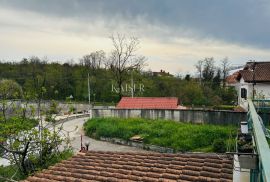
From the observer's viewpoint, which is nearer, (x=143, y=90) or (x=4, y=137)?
(x=4, y=137)

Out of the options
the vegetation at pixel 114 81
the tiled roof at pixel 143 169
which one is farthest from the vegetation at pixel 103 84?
the tiled roof at pixel 143 169

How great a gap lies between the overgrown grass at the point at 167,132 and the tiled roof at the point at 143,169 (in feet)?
29.5

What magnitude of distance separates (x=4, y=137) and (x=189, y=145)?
10.4m

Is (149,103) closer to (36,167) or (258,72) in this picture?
(258,72)

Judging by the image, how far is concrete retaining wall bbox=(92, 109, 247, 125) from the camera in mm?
21844

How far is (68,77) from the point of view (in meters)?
54.6

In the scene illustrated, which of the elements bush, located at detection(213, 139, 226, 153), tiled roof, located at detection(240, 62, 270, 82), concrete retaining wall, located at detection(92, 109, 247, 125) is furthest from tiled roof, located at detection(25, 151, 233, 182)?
tiled roof, located at detection(240, 62, 270, 82)

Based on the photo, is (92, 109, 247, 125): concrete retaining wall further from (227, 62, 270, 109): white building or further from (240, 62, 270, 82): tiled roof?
(240, 62, 270, 82): tiled roof

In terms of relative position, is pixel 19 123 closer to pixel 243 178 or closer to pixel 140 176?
pixel 140 176

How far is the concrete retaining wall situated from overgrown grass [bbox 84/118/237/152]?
2.07 ft

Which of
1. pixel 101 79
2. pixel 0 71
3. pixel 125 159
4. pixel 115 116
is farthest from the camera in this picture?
pixel 0 71

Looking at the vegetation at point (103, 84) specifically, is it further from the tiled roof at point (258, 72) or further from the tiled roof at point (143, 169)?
the tiled roof at point (143, 169)

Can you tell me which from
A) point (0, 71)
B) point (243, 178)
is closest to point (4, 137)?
point (243, 178)

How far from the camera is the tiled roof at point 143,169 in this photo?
8.23m
